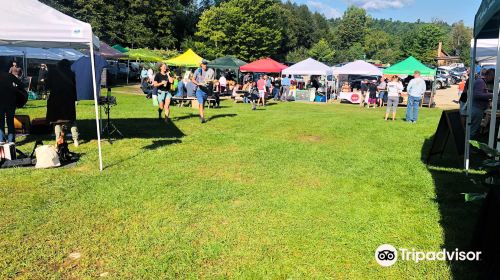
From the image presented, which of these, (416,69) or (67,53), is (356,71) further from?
(67,53)

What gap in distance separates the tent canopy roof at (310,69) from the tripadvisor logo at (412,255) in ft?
67.7

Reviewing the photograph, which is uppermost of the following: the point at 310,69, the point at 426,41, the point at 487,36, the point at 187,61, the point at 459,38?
the point at 459,38

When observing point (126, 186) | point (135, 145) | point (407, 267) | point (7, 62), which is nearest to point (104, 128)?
point (135, 145)

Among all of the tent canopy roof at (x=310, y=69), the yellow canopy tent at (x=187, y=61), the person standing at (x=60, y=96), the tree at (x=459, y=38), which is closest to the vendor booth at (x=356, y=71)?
the tent canopy roof at (x=310, y=69)

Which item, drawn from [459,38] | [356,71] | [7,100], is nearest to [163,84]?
[7,100]

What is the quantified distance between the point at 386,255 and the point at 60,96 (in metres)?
6.94

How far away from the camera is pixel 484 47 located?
1229cm

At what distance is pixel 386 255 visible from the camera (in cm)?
404

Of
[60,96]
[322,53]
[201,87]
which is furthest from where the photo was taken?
[322,53]

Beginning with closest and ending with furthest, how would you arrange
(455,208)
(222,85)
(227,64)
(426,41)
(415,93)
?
(455,208), (415,93), (222,85), (227,64), (426,41)

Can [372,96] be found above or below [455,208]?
above

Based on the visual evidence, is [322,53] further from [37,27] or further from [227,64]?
[37,27]

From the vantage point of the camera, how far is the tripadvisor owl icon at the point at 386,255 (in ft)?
12.9

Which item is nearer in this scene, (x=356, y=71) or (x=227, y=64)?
(x=356, y=71)
